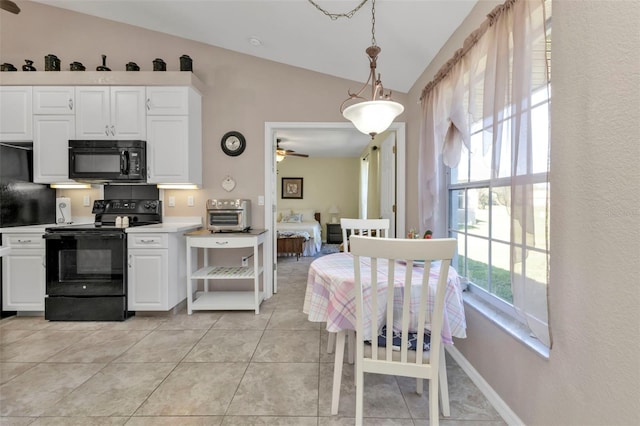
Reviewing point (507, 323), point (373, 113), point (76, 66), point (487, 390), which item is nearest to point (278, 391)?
point (487, 390)

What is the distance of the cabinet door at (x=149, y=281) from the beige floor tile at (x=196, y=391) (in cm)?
102

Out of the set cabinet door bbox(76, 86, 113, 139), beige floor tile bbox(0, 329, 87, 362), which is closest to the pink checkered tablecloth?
beige floor tile bbox(0, 329, 87, 362)

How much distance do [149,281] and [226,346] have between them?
1137mm

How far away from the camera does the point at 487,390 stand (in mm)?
1684

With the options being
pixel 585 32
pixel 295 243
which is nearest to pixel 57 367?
pixel 585 32

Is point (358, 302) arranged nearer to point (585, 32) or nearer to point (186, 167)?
point (585, 32)

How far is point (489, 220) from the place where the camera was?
1.86m

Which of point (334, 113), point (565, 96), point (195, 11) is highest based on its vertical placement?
Answer: point (195, 11)

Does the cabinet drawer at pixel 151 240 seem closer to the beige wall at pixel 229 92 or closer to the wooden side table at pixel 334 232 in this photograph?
the beige wall at pixel 229 92

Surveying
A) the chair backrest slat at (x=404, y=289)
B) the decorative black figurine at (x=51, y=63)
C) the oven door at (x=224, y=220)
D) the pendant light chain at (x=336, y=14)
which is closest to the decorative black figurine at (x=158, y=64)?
the decorative black figurine at (x=51, y=63)

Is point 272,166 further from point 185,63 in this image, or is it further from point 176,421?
point 176,421

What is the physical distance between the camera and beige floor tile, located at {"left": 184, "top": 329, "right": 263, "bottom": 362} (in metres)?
2.12

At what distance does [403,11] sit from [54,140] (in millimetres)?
3571

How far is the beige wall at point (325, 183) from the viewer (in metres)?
8.10
